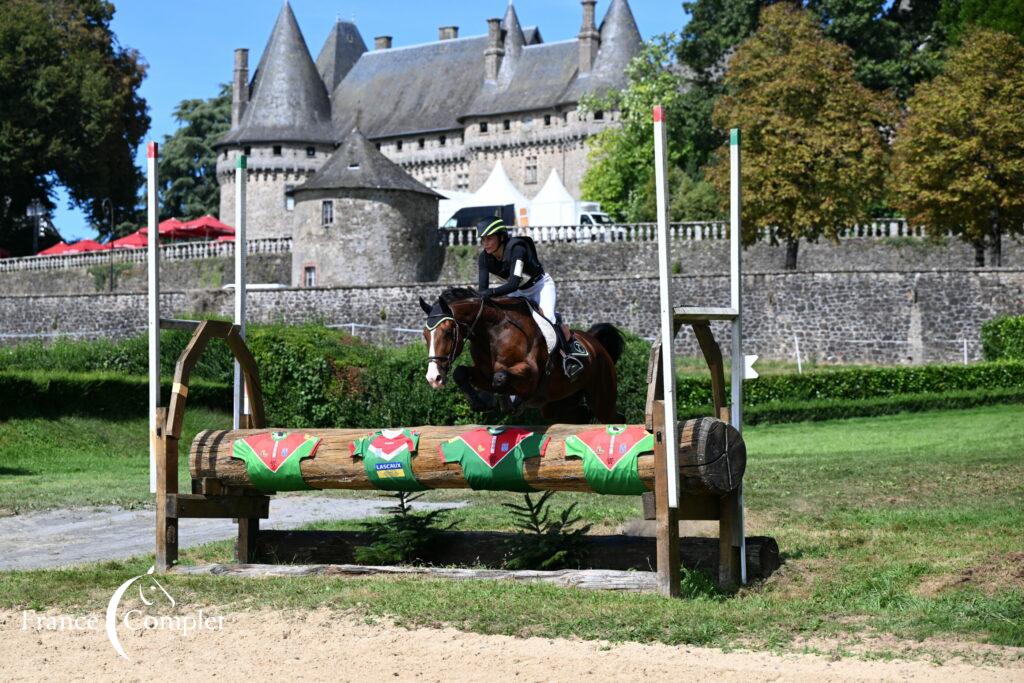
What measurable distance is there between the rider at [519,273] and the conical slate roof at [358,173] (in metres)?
45.8

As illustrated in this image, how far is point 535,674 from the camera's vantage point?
28.3 feet

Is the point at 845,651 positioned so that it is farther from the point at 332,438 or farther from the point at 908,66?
the point at 908,66

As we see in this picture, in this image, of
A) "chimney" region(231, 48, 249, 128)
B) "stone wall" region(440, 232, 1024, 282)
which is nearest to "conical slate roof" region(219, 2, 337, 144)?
"chimney" region(231, 48, 249, 128)

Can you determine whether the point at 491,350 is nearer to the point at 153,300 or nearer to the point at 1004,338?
the point at 153,300

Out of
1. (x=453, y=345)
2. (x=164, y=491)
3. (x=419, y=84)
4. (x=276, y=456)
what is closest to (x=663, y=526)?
(x=453, y=345)

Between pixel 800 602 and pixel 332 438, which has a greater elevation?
pixel 332 438

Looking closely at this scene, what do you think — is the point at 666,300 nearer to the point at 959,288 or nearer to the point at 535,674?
the point at 535,674

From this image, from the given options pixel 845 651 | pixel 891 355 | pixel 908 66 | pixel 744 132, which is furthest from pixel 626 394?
pixel 908 66

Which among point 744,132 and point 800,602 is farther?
point 744,132

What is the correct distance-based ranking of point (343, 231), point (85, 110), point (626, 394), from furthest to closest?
point (85, 110)
point (343, 231)
point (626, 394)

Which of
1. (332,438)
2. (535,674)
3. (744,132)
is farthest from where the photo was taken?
(744,132)


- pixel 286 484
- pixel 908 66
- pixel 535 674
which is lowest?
pixel 535 674

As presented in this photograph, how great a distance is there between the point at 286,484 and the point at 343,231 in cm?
4613

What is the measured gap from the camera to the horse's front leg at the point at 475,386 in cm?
1129
